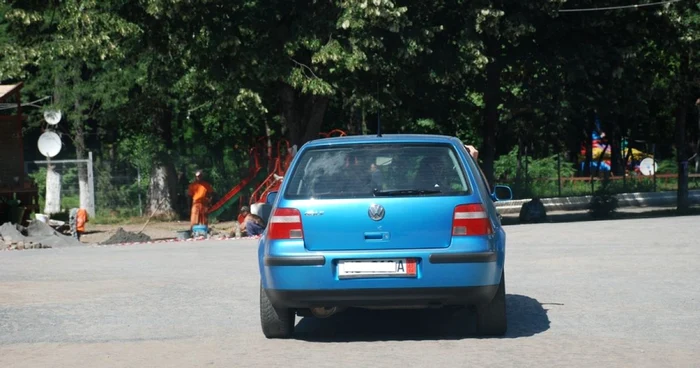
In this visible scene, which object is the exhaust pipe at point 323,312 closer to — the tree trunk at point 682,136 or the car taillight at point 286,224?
the car taillight at point 286,224

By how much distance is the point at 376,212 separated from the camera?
29.7ft

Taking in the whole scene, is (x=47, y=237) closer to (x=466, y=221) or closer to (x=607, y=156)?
(x=466, y=221)

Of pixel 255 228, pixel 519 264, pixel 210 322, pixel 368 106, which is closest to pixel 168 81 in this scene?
pixel 368 106

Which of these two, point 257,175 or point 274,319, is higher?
point 257,175

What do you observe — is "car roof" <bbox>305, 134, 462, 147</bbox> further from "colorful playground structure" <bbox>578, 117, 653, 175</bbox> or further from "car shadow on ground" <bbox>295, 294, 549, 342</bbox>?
"colorful playground structure" <bbox>578, 117, 653, 175</bbox>

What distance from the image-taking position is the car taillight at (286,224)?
359 inches

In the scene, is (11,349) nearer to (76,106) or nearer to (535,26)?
(535,26)

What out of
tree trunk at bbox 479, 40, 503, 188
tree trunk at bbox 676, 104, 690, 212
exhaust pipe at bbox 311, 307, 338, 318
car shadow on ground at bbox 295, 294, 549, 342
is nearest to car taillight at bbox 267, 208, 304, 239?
car shadow on ground at bbox 295, 294, 549, 342

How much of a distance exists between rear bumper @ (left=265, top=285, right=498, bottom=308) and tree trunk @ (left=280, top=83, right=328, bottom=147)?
2419 cm

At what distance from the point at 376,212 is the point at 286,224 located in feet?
2.16

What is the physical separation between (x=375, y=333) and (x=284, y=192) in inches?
56.7

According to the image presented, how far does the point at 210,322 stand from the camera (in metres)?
10.9

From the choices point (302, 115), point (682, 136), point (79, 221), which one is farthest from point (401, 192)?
point (682, 136)

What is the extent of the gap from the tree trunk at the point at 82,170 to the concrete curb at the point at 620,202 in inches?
534
